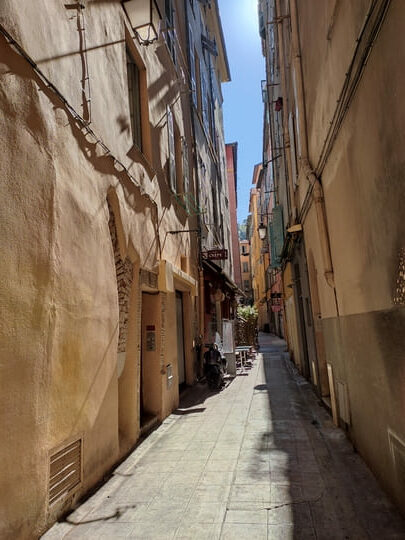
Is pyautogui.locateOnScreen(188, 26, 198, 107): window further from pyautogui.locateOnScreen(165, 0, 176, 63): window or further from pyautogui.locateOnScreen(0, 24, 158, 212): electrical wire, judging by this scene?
pyautogui.locateOnScreen(0, 24, 158, 212): electrical wire

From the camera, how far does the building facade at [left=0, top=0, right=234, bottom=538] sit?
317cm

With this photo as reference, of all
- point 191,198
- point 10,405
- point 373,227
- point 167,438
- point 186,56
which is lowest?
point 167,438

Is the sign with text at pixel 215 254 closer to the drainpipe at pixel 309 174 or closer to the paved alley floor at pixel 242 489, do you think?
the drainpipe at pixel 309 174

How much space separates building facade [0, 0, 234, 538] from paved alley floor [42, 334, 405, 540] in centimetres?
37

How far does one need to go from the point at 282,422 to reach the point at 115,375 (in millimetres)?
3150

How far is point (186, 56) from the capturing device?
1271cm

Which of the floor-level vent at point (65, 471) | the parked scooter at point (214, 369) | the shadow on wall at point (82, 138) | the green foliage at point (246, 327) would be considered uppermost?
the shadow on wall at point (82, 138)

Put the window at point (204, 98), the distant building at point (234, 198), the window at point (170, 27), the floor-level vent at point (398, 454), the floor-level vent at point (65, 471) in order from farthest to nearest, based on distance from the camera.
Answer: the distant building at point (234, 198)
the window at point (204, 98)
the window at point (170, 27)
the floor-level vent at point (65, 471)
the floor-level vent at point (398, 454)

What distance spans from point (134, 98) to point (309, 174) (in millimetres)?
3469

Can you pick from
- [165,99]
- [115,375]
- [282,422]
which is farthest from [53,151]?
[165,99]

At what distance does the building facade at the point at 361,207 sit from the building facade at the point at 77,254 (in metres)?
2.78

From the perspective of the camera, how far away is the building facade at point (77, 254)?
3170 millimetres

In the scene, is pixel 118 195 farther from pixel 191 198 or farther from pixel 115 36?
pixel 191 198

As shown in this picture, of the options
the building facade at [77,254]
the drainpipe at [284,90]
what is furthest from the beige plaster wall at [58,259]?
the drainpipe at [284,90]
